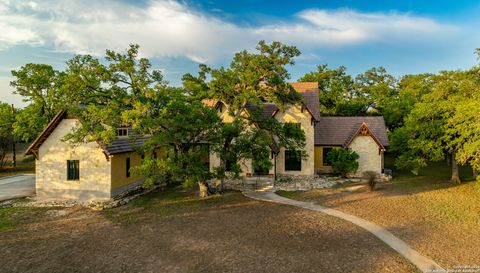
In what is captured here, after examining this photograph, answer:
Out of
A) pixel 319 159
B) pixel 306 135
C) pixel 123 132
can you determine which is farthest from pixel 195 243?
pixel 319 159

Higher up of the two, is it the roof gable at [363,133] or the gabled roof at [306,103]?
the gabled roof at [306,103]

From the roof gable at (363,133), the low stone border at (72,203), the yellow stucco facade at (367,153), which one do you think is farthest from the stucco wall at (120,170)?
the yellow stucco facade at (367,153)

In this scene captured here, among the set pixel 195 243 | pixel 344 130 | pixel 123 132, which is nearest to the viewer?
pixel 195 243

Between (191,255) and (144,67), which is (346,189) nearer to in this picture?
(191,255)

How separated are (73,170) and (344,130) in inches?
1031

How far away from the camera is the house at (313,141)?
28.2m

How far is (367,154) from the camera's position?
96.2 ft

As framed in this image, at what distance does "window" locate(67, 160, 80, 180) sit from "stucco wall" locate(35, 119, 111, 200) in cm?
22

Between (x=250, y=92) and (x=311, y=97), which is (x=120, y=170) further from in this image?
(x=311, y=97)

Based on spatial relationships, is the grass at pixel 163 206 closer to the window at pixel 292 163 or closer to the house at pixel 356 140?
the window at pixel 292 163

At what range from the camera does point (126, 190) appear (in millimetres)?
22297

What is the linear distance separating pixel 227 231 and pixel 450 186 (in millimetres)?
20910

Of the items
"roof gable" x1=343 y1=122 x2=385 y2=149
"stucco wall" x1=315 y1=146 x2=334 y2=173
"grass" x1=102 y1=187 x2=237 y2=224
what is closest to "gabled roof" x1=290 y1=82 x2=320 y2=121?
"stucco wall" x1=315 y1=146 x2=334 y2=173

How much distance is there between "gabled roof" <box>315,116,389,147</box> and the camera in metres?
30.2
